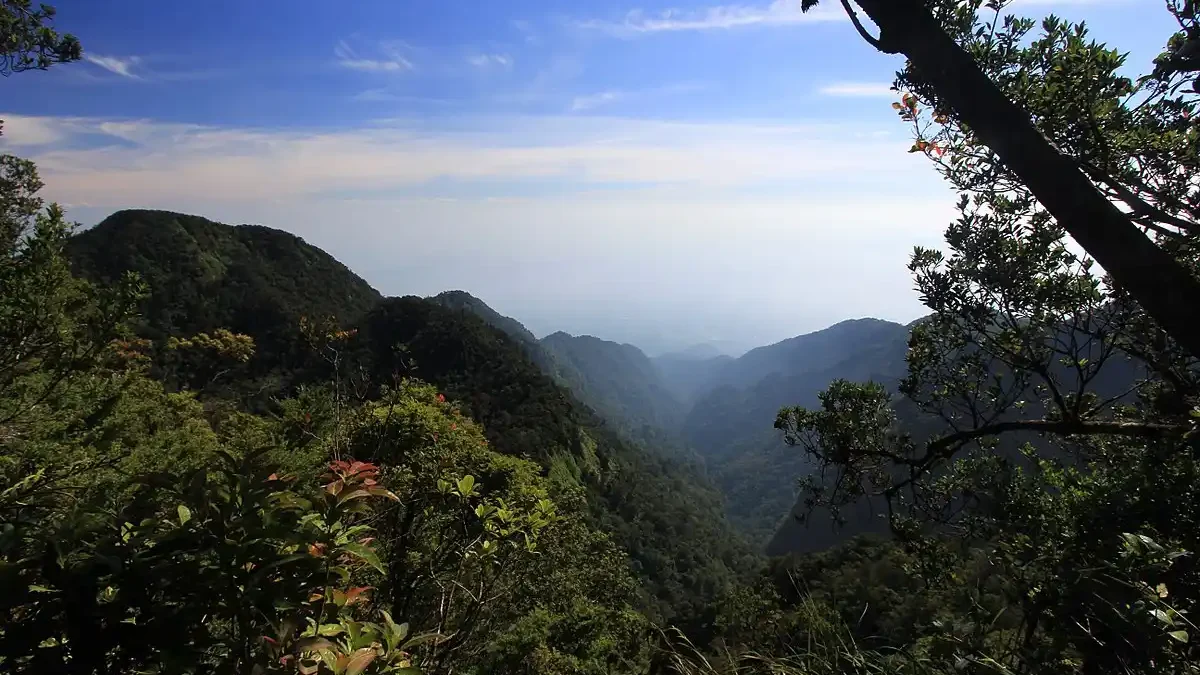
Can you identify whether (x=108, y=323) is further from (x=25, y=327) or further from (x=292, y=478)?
(x=292, y=478)

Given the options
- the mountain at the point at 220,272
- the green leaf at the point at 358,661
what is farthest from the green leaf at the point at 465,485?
the mountain at the point at 220,272

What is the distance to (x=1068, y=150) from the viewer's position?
3443mm

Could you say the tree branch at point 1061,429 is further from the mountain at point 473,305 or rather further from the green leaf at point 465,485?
the mountain at point 473,305

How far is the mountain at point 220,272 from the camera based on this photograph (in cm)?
5884

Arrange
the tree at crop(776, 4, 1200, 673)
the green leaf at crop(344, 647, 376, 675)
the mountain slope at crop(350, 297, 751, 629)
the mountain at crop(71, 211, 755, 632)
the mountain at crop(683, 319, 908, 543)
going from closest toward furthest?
1. the green leaf at crop(344, 647, 376, 675)
2. the tree at crop(776, 4, 1200, 673)
3. the mountain slope at crop(350, 297, 751, 629)
4. the mountain at crop(71, 211, 755, 632)
5. the mountain at crop(683, 319, 908, 543)

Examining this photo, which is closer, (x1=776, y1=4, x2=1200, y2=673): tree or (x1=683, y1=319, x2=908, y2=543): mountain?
(x1=776, y1=4, x2=1200, y2=673): tree

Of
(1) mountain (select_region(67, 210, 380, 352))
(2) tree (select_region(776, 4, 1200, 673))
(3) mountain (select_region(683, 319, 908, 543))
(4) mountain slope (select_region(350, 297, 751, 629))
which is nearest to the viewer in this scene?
(2) tree (select_region(776, 4, 1200, 673))

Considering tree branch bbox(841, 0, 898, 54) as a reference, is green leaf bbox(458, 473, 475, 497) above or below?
below

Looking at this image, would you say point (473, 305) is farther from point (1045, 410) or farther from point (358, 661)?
point (358, 661)

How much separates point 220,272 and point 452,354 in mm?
32925

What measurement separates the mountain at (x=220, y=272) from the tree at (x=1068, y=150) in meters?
57.6

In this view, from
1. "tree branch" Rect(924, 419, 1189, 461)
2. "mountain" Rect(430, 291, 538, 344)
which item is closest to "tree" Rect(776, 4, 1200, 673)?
"tree branch" Rect(924, 419, 1189, 461)

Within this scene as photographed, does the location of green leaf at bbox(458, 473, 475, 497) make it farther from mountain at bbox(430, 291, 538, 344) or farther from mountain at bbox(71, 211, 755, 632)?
mountain at bbox(430, 291, 538, 344)

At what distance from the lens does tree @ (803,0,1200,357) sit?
2.39 meters
